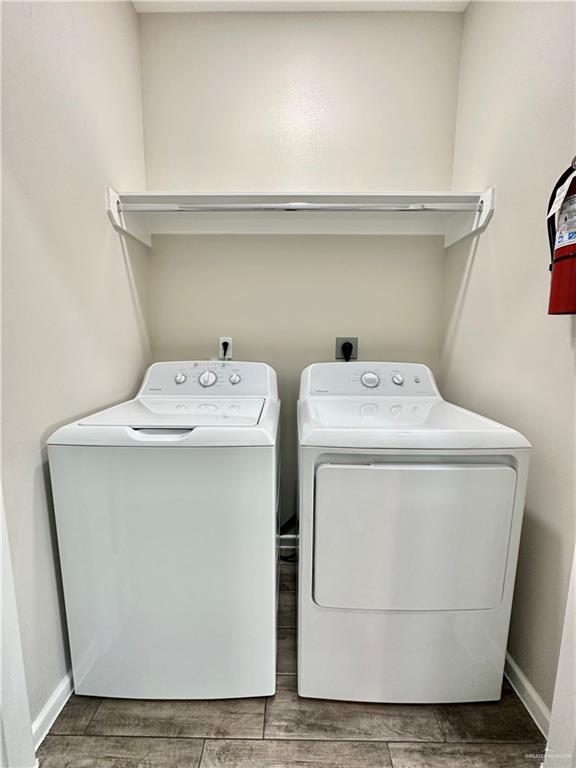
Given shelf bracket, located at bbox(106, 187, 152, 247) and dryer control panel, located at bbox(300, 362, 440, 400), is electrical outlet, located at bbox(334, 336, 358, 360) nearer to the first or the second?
dryer control panel, located at bbox(300, 362, 440, 400)

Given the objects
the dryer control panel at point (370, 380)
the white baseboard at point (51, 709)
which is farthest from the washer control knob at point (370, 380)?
the white baseboard at point (51, 709)

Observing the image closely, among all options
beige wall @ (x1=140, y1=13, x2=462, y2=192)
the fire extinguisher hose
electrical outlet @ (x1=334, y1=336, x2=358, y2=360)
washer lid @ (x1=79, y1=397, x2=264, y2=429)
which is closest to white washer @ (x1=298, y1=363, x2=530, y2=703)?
washer lid @ (x1=79, y1=397, x2=264, y2=429)

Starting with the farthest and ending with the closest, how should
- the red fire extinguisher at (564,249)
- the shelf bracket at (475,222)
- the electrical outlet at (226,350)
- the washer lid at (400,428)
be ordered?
the electrical outlet at (226,350)
the shelf bracket at (475,222)
the washer lid at (400,428)
the red fire extinguisher at (564,249)

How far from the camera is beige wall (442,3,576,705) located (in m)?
1.02

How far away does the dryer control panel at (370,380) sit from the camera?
5.03 feet

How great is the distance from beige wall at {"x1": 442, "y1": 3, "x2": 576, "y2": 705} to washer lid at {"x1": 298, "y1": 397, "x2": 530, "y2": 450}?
0.53 ft

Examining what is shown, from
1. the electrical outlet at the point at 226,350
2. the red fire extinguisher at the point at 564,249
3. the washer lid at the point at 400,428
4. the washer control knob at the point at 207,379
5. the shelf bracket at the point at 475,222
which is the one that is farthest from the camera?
the electrical outlet at the point at 226,350

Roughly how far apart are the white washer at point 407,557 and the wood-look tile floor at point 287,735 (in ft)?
0.17

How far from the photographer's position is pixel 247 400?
1468 mm

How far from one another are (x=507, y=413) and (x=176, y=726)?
1410mm

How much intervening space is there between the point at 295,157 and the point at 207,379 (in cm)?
109

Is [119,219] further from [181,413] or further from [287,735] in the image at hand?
[287,735]

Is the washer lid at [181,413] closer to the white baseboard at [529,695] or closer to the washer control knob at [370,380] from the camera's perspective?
the washer control knob at [370,380]

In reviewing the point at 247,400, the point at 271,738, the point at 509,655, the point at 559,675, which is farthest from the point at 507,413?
the point at 271,738
